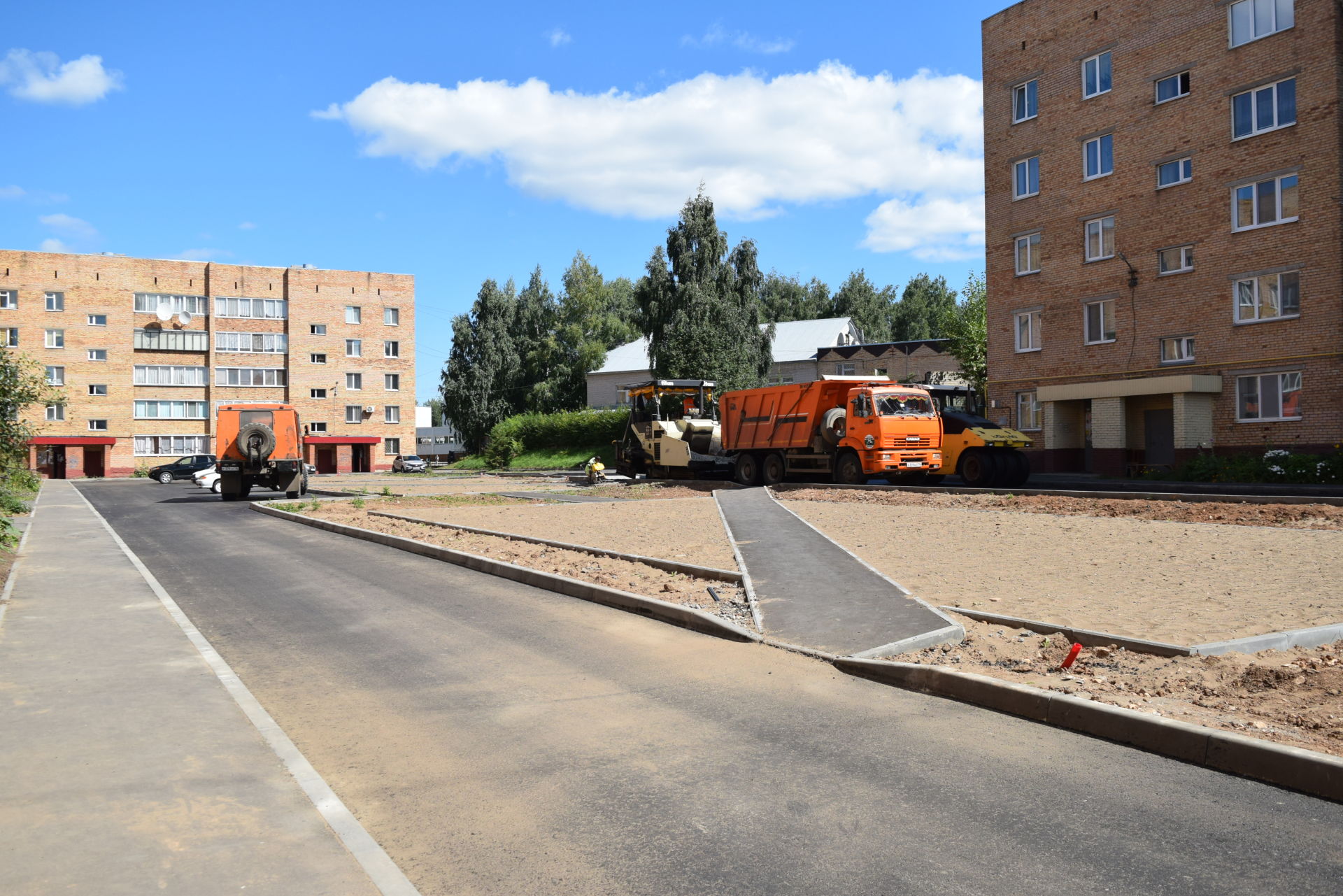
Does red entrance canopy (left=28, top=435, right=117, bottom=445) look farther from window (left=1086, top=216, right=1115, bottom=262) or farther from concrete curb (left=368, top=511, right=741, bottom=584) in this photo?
window (left=1086, top=216, right=1115, bottom=262)

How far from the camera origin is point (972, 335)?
172 ft

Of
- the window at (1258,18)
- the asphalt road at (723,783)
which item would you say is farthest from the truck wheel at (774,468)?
the asphalt road at (723,783)

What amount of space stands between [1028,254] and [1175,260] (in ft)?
19.1

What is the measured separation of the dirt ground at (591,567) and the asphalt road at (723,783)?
3.67 feet

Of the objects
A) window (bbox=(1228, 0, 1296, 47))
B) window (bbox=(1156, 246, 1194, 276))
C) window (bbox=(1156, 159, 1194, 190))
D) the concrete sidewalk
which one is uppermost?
window (bbox=(1228, 0, 1296, 47))

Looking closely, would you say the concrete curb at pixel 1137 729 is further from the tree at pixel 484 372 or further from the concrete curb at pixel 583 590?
the tree at pixel 484 372

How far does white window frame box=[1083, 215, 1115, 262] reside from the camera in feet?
108

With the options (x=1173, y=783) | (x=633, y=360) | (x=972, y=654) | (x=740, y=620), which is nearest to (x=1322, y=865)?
(x=1173, y=783)

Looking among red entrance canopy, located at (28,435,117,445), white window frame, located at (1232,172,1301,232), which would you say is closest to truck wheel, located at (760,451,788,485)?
white window frame, located at (1232,172,1301,232)

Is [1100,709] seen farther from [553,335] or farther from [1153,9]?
[553,335]

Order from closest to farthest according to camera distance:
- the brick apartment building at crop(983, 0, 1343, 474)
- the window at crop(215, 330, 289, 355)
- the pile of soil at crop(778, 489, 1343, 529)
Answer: the pile of soil at crop(778, 489, 1343, 529) < the brick apartment building at crop(983, 0, 1343, 474) < the window at crop(215, 330, 289, 355)

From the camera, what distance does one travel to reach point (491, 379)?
242ft

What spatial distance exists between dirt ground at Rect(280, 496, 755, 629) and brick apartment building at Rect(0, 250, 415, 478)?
189ft

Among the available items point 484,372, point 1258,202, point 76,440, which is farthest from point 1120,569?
point 76,440
